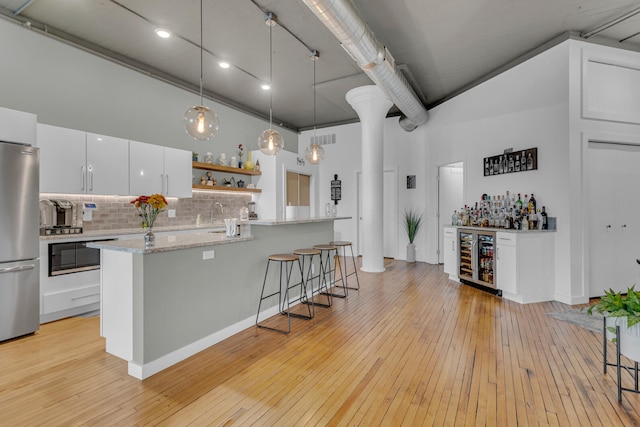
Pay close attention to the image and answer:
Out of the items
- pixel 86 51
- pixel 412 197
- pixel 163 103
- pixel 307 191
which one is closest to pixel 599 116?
pixel 412 197

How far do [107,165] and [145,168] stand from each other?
1.70ft

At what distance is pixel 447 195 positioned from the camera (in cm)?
687

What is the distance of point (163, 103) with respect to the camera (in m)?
5.21

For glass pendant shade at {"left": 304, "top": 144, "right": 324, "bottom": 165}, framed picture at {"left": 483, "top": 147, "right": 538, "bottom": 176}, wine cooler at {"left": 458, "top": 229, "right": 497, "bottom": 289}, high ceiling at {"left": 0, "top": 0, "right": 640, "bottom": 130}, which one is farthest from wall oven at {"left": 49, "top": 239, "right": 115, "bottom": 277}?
framed picture at {"left": 483, "top": 147, "right": 538, "bottom": 176}

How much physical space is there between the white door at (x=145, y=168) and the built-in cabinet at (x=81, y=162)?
0.28ft

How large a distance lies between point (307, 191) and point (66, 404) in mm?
6677

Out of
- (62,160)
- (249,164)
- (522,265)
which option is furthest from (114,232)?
(522,265)

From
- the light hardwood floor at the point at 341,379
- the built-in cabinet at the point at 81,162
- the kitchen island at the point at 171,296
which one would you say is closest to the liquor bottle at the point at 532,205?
the light hardwood floor at the point at 341,379

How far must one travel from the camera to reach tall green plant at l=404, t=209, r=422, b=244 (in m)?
7.05

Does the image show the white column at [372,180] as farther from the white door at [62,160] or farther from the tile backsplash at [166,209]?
the white door at [62,160]

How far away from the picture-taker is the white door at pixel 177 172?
4.88m

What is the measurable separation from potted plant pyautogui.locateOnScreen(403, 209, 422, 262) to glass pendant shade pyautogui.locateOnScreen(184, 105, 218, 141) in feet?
16.8

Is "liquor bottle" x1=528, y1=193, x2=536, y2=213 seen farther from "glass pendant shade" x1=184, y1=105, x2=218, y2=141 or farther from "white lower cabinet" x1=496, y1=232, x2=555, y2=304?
"glass pendant shade" x1=184, y1=105, x2=218, y2=141

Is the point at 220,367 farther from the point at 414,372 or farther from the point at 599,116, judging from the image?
the point at 599,116
